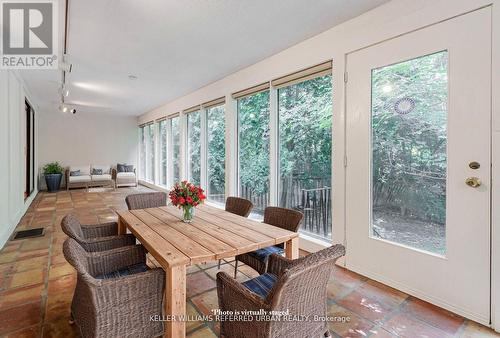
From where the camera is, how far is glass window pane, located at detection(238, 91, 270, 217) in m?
3.93

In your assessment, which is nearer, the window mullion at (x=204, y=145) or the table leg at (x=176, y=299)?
the table leg at (x=176, y=299)

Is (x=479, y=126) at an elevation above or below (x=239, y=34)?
below

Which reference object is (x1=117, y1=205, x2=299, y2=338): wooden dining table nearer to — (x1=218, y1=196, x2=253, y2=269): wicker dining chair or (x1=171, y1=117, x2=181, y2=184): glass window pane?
(x1=218, y1=196, x2=253, y2=269): wicker dining chair

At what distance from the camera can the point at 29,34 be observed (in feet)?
9.65

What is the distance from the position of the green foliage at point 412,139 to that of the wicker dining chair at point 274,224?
0.97m

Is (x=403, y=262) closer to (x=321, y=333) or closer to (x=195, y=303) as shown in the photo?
(x=321, y=333)

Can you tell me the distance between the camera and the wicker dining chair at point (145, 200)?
113 inches

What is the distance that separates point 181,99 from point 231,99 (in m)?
2.31

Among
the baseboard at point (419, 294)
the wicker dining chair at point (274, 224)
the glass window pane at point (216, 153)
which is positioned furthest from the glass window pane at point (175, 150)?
the baseboard at point (419, 294)

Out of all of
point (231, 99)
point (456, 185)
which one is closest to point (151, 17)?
point (231, 99)

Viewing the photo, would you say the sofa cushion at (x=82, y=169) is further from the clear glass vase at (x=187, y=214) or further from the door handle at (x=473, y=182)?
the door handle at (x=473, y=182)

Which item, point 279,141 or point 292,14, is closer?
point 292,14

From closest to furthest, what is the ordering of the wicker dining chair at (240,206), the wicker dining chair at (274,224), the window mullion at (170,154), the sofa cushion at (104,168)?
the wicker dining chair at (274,224) → the wicker dining chair at (240,206) → the window mullion at (170,154) → the sofa cushion at (104,168)

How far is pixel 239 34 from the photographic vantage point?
2.99m
